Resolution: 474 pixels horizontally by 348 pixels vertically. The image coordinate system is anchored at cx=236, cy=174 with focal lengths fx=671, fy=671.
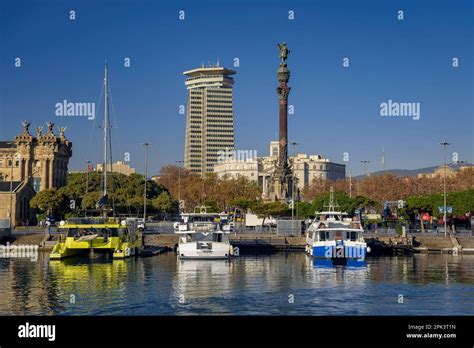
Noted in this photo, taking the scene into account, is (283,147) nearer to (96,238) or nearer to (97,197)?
(97,197)

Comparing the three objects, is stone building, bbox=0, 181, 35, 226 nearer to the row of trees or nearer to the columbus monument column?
the row of trees

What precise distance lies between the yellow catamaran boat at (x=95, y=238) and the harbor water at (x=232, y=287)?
1.48 meters

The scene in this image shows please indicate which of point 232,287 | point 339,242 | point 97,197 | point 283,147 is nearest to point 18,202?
point 97,197

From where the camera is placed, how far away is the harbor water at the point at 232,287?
3797cm

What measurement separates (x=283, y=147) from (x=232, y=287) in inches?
3175

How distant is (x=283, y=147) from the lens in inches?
4956

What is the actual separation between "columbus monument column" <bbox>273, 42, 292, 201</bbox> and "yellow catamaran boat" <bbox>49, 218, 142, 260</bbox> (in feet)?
185

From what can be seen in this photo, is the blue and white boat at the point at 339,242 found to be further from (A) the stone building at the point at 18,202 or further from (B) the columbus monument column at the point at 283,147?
(A) the stone building at the point at 18,202

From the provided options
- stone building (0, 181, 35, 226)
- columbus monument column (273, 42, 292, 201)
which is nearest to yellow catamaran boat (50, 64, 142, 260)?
stone building (0, 181, 35, 226)

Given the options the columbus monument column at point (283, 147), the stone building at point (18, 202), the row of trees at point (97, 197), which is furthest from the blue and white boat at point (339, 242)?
the stone building at point (18, 202)

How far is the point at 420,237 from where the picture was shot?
8850cm

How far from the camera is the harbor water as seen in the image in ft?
125

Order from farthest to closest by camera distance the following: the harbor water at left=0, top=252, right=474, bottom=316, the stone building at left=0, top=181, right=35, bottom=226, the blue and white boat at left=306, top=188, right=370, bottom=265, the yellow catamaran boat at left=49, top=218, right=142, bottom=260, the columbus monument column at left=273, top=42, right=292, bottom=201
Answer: the columbus monument column at left=273, top=42, right=292, bottom=201
the stone building at left=0, top=181, right=35, bottom=226
the yellow catamaran boat at left=49, top=218, right=142, bottom=260
the blue and white boat at left=306, top=188, right=370, bottom=265
the harbor water at left=0, top=252, right=474, bottom=316
